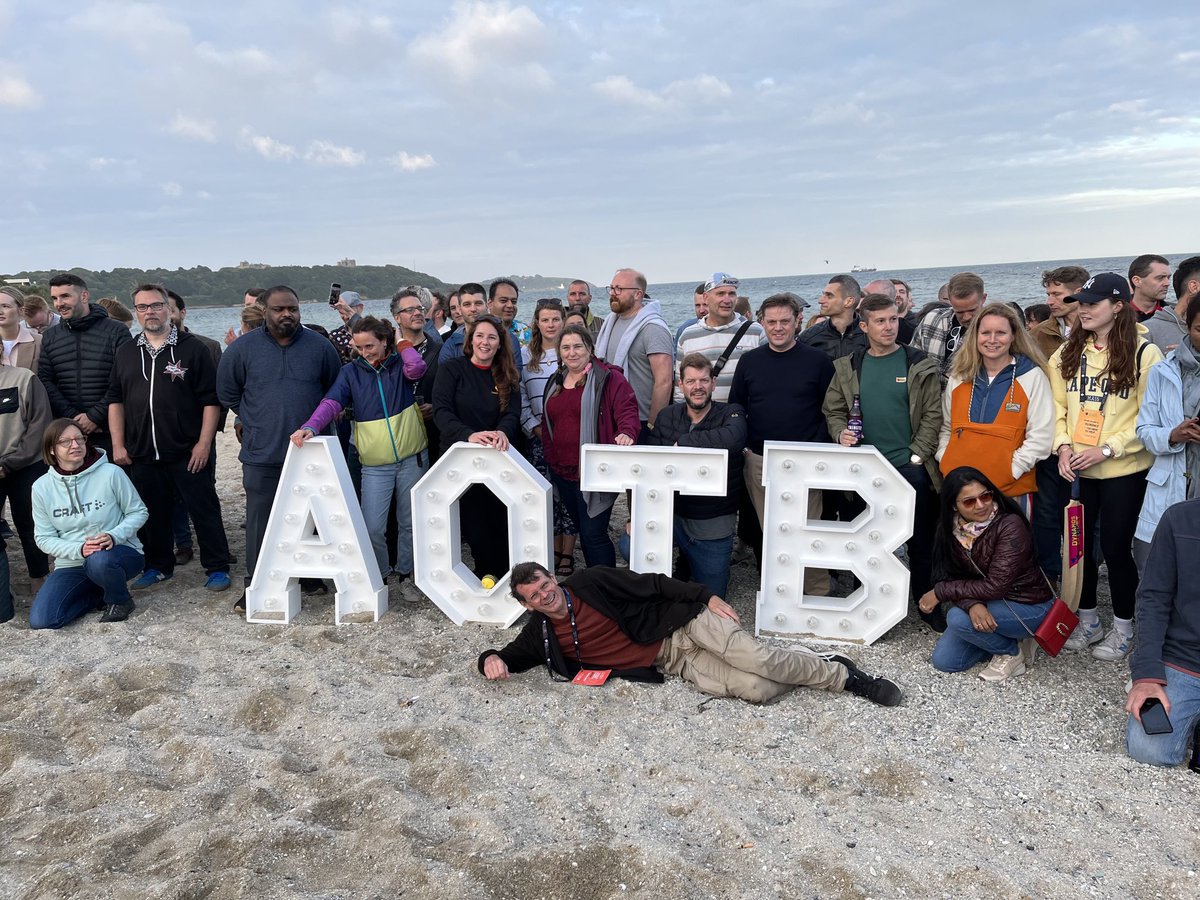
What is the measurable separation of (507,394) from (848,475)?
239 centimetres

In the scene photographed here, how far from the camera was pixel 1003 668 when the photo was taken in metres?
4.62

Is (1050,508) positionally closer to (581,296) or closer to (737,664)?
(737,664)

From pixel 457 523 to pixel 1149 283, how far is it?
519 centimetres

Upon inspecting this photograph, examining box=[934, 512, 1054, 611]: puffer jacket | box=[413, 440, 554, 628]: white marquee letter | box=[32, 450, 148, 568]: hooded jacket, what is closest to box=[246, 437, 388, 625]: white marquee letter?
box=[413, 440, 554, 628]: white marquee letter

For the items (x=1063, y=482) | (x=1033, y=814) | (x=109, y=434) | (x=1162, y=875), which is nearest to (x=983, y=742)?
(x=1033, y=814)

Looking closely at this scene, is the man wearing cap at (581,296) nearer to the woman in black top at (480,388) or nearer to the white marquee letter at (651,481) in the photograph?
the woman in black top at (480,388)

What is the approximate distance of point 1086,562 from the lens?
16.5 feet

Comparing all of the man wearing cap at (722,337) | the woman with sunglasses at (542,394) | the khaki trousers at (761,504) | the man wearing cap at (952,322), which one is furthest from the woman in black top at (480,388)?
the man wearing cap at (952,322)

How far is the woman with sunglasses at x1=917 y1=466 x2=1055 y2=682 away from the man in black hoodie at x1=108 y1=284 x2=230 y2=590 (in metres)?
5.22

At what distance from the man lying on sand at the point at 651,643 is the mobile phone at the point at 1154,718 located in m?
1.10

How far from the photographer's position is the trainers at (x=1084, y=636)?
497cm

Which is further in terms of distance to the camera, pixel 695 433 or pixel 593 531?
pixel 593 531

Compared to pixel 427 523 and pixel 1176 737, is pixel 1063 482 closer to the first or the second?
pixel 1176 737

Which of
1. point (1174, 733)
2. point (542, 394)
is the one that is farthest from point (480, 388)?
point (1174, 733)
